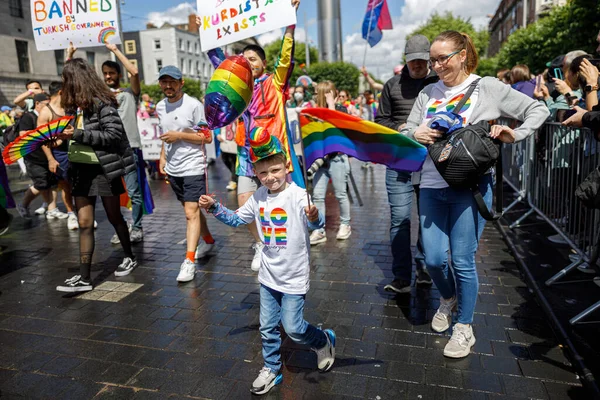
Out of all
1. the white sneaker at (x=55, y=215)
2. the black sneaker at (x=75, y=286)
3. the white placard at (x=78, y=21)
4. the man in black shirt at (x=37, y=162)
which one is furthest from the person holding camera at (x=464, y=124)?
Result: the white sneaker at (x=55, y=215)

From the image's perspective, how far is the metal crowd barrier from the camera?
4316 millimetres

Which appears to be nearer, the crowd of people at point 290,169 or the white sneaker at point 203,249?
the crowd of people at point 290,169

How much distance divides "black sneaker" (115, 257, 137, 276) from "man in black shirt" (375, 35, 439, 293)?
2.75 metres

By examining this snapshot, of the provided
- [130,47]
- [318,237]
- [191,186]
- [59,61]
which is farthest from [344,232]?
[130,47]

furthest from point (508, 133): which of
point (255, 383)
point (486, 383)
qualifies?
point (255, 383)

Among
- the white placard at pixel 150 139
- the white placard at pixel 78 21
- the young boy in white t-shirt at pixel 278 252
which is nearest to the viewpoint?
the young boy in white t-shirt at pixel 278 252

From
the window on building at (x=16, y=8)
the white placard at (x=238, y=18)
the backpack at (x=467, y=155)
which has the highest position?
the window on building at (x=16, y=8)

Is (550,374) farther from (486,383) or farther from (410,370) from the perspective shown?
(410,370)

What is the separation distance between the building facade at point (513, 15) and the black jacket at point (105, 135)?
43.3 meters

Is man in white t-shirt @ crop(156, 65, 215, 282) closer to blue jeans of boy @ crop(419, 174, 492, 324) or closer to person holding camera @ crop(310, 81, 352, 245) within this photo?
person holding camera @ crop(310, 81, 352, 245)

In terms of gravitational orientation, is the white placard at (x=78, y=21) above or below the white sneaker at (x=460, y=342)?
above

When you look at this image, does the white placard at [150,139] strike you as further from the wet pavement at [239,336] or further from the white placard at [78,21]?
the wet pavement at [239,336]

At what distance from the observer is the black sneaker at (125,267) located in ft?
16.5

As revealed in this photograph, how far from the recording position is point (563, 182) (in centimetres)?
525
